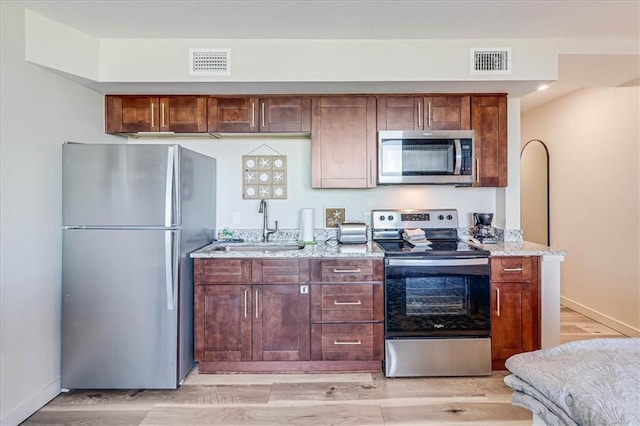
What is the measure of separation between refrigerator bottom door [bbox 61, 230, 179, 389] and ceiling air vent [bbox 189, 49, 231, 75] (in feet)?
3.90

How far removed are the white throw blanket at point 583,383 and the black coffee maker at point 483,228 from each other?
1.90 m

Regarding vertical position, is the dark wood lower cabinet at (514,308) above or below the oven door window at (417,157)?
below

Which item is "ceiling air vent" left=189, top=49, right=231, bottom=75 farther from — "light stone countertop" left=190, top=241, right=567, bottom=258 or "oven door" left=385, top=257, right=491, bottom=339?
"oven door" left=385, top=257, right=491, bottom=339

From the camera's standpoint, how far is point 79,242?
2.46m

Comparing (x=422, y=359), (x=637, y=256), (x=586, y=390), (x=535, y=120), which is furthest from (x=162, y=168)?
(x=535, y=120)

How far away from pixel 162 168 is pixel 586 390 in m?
2.42

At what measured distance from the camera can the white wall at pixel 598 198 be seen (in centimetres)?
346

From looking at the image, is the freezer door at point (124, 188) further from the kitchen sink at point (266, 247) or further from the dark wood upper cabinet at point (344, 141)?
the dark wood upper cabinet at point (344, 141)

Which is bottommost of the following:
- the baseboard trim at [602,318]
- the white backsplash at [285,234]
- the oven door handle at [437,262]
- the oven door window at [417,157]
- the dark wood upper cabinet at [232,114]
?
the baseboard trim at [602,318]

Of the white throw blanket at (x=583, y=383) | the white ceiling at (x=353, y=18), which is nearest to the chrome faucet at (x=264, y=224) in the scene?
the white ceiling at (x=353, y=18)

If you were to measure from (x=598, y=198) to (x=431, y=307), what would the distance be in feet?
8.39

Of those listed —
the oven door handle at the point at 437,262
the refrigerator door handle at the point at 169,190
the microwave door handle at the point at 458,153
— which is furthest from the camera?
the microwave door handle at the point at 458,153

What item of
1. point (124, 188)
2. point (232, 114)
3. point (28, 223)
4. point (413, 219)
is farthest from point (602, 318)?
point (28, 223)

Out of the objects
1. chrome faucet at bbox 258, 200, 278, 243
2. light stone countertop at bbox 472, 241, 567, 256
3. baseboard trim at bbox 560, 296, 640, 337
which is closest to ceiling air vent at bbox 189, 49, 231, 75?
chrome faucet at bbox 258, 200, 278, 243
